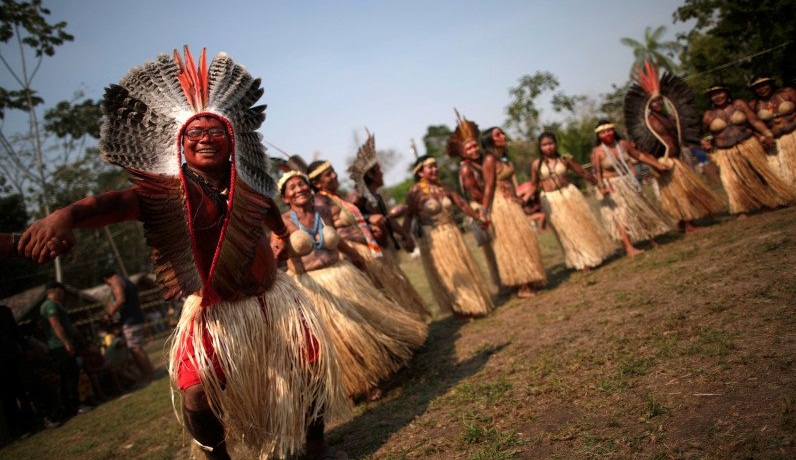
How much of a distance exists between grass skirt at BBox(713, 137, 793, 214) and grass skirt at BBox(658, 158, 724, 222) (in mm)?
243

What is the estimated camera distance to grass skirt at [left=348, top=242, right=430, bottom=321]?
15.7ft

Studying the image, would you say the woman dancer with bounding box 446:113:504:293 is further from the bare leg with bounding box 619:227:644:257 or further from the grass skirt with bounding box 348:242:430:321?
the bare leg with bounding box 619:227:644:257

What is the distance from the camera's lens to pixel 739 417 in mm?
1885

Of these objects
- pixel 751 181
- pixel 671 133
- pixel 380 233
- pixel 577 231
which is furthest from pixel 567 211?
pixel 380 233

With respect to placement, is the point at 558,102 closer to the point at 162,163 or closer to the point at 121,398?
the point at 121,398

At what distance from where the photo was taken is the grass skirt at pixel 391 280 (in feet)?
15.7

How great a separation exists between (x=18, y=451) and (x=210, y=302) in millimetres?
5184

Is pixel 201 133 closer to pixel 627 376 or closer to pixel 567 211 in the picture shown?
pixel 627 376

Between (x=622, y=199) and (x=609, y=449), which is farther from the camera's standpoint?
(x=622, y=199)

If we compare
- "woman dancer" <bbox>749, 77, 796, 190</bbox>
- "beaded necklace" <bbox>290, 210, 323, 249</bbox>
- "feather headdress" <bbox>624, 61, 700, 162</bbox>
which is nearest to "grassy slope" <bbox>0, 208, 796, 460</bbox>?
"woman dancer" <bbox>749, 77, 796, 190</bbox>

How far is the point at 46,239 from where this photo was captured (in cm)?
161

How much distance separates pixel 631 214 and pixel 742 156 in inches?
67.4

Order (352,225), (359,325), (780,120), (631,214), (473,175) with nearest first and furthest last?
(359,325), (352,225), (473,175), (631,214), (780,120)

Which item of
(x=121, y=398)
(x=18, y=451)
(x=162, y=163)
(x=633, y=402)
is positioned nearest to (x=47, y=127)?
(x=121, y=398)
